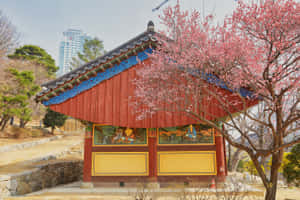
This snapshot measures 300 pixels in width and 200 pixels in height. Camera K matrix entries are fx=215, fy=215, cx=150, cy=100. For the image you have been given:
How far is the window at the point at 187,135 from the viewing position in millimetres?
9352

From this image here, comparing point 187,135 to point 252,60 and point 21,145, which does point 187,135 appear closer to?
point 252,60

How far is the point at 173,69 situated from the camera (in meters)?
7.21

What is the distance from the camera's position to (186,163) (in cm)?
920

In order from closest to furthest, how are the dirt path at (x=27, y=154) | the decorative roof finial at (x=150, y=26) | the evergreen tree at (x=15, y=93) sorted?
the decorative roof finial at (x=150, y=26) → the dirt path at (x=27, y=154) → the evergreen tree at (x=15, y=93)

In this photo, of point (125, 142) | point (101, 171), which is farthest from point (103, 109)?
point (101, 171)

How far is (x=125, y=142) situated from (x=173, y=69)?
4043mm

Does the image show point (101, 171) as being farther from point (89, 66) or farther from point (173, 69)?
point (173, 69)

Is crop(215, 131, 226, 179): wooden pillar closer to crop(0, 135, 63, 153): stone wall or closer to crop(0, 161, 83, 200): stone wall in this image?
crop(0, 161, 83, 200): stone wall

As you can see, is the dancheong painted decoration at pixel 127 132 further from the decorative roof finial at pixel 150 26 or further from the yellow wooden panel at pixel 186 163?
the decorative roof finial at pixel 150 26

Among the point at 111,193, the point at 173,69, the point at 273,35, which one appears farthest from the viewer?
the point at 111,193

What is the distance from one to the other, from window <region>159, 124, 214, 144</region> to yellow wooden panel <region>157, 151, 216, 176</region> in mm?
467

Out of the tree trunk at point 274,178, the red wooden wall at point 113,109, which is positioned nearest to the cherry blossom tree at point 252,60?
the tree trunk at point 274,178

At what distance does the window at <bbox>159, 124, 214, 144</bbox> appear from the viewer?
935cm

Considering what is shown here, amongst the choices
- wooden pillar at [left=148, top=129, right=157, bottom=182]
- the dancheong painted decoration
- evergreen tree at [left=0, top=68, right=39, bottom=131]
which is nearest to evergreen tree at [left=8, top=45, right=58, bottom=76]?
evergreen tree at [left=0, top=68, right=39, bottom=131]
